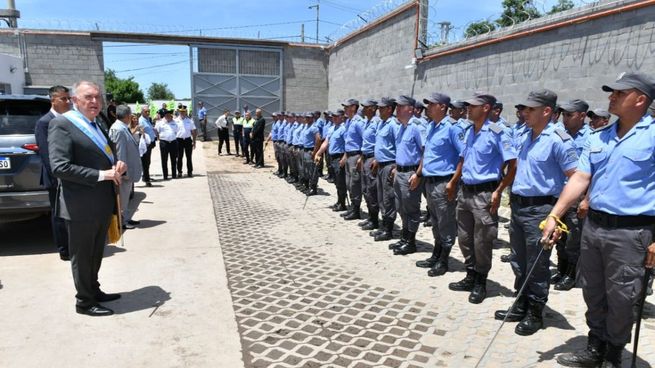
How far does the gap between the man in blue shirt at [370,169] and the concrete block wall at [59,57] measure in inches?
689

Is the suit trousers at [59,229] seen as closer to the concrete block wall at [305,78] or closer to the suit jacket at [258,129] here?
the suit jacket at [258,129]

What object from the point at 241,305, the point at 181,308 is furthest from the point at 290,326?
the point at 181,308

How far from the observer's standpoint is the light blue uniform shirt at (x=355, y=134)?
24.2ft

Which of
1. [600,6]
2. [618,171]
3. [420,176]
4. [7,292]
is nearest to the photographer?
[618,171]

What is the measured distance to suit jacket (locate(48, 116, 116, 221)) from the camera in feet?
11.5

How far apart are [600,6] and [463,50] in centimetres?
358

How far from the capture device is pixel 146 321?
3762 millimetres

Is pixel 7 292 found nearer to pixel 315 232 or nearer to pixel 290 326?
pixel 290 326

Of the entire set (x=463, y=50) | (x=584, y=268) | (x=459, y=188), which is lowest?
A: (x=584, y=268)

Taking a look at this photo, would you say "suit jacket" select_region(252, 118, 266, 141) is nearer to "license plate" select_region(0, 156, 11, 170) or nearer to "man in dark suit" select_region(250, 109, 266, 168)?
"man in dark suit" select_region(250, 109, 266, 168)

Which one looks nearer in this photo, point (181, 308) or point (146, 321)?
point (146, 321)

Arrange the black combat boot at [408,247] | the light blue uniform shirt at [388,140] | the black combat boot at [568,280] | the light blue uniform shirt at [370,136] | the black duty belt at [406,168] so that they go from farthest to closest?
the light blue uniform shirt at [370,136] → the light blue uniform shirt at [388,140] → the black combat boot at [408,247] → the black duty belt at [406,168] → the black combat boot at [568,280]

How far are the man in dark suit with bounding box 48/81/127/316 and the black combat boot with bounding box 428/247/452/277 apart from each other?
317cm

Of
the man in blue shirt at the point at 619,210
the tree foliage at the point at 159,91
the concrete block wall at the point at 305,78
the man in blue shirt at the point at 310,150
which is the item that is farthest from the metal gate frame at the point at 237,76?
the tree foliage at the point at 159,91
